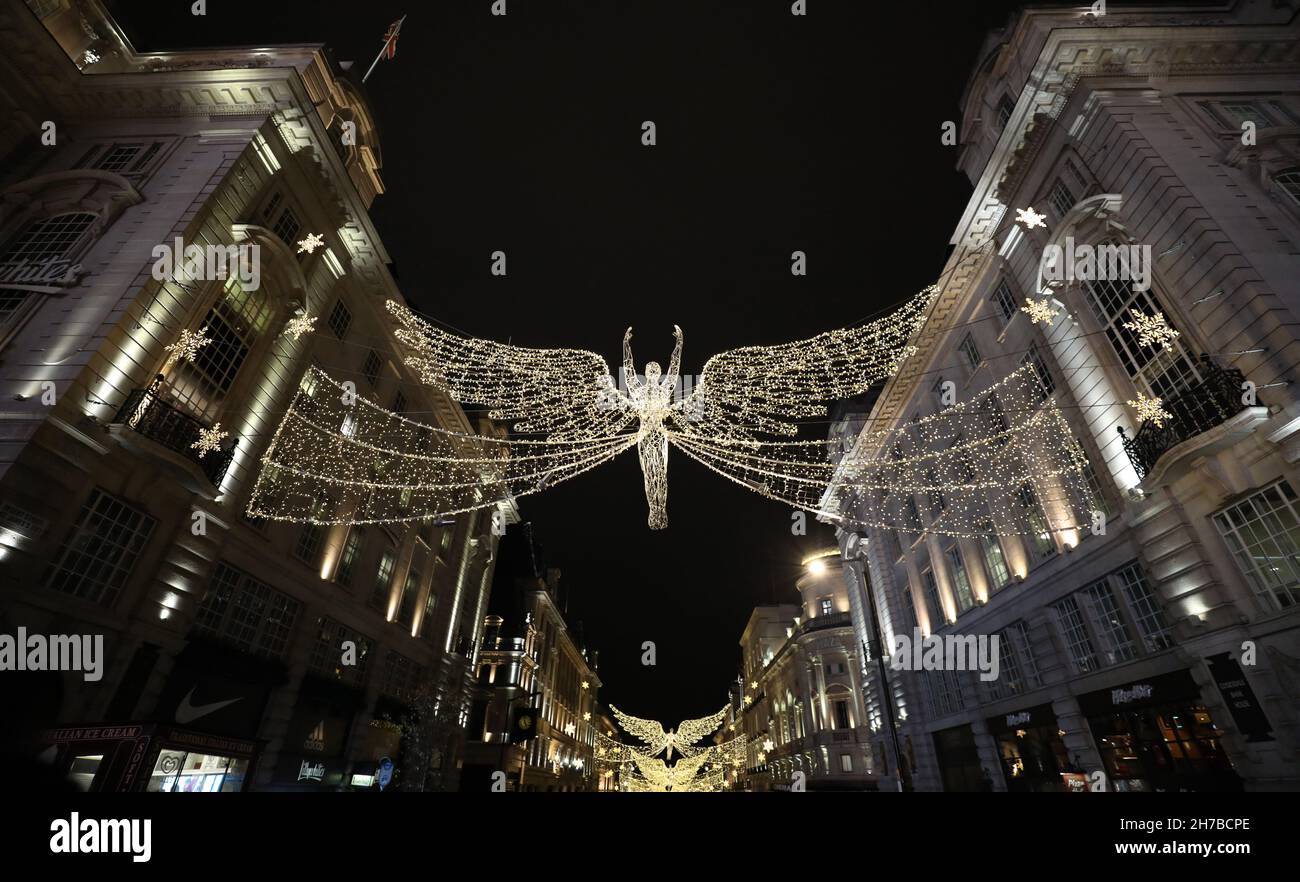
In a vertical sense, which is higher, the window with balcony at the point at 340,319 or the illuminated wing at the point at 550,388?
the window with balcony at the point at 340,319

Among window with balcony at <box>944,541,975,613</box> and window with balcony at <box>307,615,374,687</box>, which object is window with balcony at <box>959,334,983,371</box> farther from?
window with balcony at <box>307,615,374,687</box>

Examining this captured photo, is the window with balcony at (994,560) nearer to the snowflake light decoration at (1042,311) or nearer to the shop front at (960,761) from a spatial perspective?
the shop front at (960,761)

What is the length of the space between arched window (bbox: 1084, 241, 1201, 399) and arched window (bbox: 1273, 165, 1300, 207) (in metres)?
3.37

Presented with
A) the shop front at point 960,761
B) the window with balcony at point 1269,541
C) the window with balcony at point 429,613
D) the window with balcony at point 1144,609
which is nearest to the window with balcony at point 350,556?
the window with balcony at point 429,613

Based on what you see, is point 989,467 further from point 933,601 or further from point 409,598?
point 409,598

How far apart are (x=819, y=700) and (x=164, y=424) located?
151ft

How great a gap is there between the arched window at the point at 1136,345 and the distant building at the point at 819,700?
28.1 metres

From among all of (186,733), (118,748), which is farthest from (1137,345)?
(118,748)

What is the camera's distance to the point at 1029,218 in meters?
17.3

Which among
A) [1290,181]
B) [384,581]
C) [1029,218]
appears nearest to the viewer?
[1290,181]

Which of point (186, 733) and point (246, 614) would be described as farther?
point (246, 614)

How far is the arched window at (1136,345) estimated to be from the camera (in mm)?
13594
